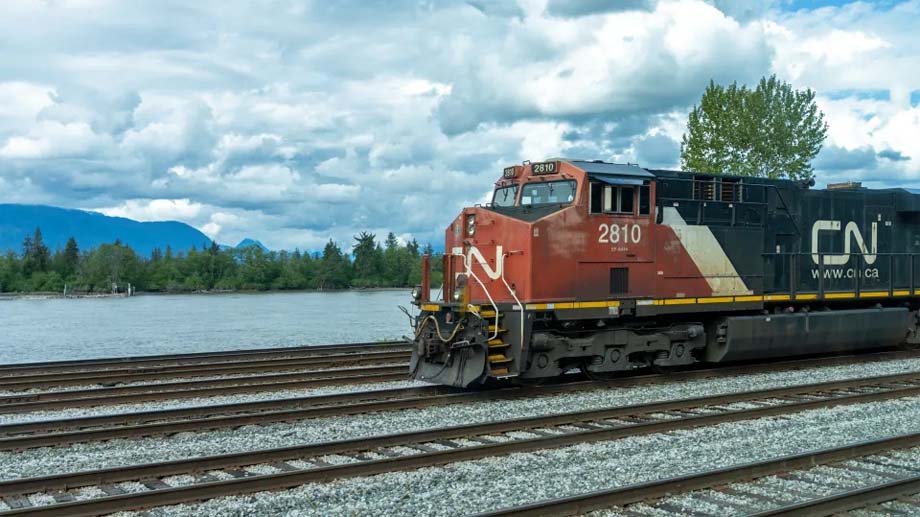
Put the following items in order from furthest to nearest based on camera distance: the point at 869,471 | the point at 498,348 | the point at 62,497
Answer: the point at 498,348 < the point at 869,471 < the point at 62,497

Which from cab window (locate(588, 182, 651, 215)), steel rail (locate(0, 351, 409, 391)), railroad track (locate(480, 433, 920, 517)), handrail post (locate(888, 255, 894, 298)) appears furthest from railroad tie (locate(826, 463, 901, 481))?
steel rail (locate(0, 351, 409, 391))

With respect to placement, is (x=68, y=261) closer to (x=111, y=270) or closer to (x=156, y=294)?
(x=111, y=270)

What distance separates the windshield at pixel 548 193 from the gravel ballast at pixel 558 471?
407 centimetres

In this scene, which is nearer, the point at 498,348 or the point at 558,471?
the point at 558,471

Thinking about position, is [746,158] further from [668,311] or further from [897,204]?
[668,311]

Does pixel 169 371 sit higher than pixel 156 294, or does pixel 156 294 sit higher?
pixel 156 294

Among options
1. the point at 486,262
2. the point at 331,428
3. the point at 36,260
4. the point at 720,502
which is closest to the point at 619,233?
the point at 486,262

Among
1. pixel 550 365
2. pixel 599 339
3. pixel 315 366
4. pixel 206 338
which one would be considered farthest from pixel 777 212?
pixel 206 338

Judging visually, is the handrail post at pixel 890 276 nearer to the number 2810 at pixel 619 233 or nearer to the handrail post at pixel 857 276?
the handrail post at pixel 857 276

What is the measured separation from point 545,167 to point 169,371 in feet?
28.5

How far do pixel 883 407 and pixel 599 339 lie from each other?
388 centimetres

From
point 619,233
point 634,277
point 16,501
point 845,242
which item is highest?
point 845,242

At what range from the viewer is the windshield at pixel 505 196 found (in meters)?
12.4

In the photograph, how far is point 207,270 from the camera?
10275 cm
